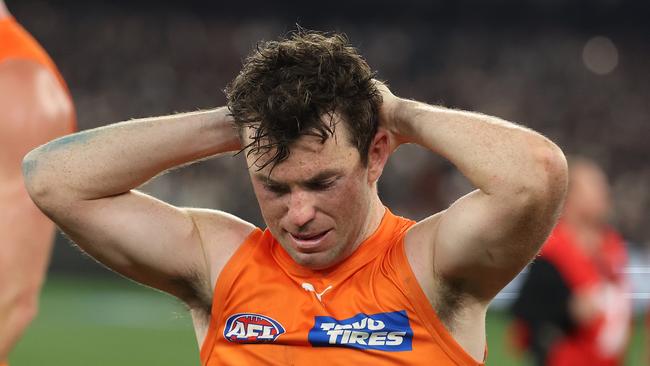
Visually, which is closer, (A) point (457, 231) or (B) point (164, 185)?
(A) point (457, 231)

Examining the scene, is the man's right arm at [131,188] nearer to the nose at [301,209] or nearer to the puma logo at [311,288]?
the puma logo at [311,288]

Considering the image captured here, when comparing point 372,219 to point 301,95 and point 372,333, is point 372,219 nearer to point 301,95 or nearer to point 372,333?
point 372,333

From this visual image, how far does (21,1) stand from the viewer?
912 inches

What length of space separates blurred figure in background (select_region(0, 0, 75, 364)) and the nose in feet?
4.26

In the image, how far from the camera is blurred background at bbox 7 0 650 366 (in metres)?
21.9

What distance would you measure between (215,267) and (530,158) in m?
1.01

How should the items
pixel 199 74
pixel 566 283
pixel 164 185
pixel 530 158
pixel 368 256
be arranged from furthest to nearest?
1. pixel 199 74
2. pixel 164 185
3. pixel 566 283
4. pixel 368 256
5. pixel 530 158

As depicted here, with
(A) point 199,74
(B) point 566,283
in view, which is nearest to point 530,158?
(B) point 566,283

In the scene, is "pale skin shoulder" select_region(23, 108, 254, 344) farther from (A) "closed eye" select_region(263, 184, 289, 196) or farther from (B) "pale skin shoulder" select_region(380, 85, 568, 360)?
(B) "pale skin shoulder" select_region(380, 85, 568, 360)

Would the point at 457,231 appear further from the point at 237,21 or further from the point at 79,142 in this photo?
the point at 237,21

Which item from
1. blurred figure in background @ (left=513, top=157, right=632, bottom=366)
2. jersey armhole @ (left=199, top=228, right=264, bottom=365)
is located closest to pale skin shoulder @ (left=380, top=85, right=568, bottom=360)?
jersey armhole @ (left=199, top=228, right=264, bottom=365)

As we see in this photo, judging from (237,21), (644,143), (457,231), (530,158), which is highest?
(530,158)

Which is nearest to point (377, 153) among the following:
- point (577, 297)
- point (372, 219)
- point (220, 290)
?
point (372, 219)

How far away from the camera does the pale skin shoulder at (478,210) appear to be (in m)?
2.84
